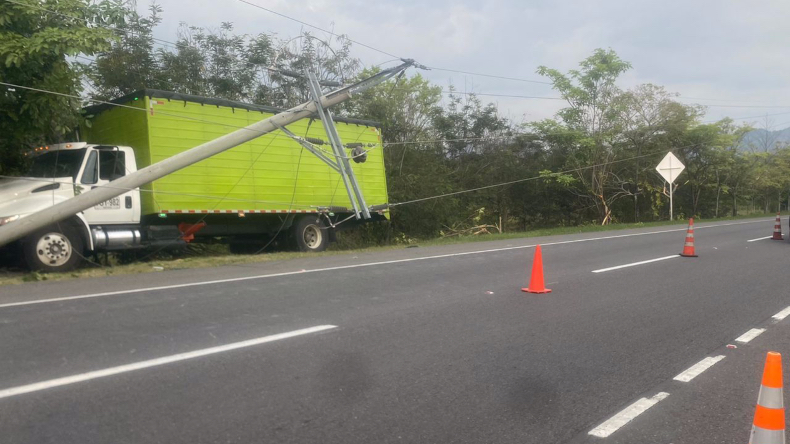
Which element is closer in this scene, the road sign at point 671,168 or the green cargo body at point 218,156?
the green cargo body at point 218,156

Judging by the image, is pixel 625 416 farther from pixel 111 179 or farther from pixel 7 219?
pixel 111 179

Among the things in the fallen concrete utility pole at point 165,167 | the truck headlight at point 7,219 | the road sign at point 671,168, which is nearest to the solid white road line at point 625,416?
the fallen concrete utility pole at point 165,167

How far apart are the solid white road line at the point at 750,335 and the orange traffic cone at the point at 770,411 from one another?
146 inches

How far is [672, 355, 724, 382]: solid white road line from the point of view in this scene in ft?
17.2

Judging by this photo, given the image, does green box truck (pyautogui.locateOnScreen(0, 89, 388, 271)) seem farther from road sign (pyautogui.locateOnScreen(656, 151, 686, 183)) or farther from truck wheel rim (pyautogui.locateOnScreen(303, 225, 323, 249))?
road sign (pyautogui.locateOnScreen(656, 151, 686, 183))

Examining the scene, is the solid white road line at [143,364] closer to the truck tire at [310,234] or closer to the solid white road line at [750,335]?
the solid white road line at [750,335]

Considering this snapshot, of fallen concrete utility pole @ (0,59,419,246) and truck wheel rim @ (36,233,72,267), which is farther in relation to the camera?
truck wheel rim @ (36,233,72,267)

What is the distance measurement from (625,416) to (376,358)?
2149mm

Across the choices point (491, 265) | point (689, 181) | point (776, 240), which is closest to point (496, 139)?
point (689, 181)

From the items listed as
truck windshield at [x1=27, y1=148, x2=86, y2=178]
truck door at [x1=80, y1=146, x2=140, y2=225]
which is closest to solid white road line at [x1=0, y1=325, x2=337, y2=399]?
truck door at [x1=80, y1=146, x2=140, y2=225]

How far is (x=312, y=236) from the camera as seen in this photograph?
56.5ft

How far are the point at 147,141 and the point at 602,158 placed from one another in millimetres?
27515

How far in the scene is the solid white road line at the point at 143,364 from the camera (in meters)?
4.57

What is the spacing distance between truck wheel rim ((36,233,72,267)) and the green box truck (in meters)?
0.02
